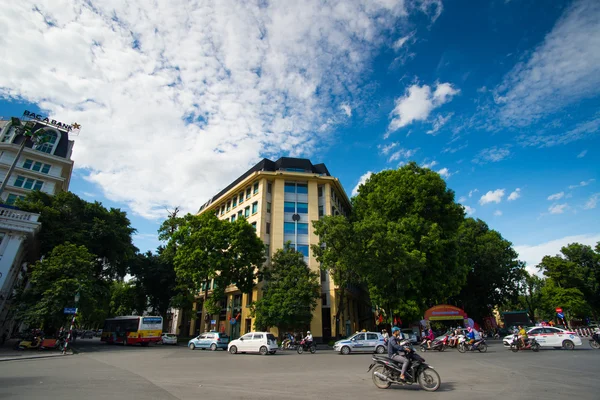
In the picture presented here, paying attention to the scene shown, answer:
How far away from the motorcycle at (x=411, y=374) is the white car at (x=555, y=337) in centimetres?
1643

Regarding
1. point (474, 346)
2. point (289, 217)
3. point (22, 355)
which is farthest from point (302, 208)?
point (22, 355)

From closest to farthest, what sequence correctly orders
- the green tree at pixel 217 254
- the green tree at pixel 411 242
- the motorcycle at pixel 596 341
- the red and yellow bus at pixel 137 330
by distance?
the motorcycle at pixel 596 341 → the green tree at pixel 411 242 → the red and yellow bus at pixel 137 330 → the green tree at pixel 217 254

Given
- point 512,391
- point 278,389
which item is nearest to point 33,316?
point 278,389

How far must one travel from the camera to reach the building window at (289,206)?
39.9 meters

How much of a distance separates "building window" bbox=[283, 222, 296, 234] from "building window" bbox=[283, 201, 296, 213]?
174 cm

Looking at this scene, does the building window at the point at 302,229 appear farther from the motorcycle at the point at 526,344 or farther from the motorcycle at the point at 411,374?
the motorcycle at the point at 411,374

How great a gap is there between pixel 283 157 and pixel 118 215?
21.5 metres

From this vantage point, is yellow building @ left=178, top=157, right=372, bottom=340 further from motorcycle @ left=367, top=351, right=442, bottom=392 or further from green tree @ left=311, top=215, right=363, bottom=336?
motorcycle @ left=367, top=351, right=442, bottom=392

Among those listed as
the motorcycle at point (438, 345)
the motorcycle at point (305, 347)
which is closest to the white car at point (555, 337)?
the motorcycle at point (438, 345)

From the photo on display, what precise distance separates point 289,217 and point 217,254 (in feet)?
35.8

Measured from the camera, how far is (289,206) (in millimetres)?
40156

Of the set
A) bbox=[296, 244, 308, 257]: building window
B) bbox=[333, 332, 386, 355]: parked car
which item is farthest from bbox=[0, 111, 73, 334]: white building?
bbox=[333, 332, 386, 355]: parked car

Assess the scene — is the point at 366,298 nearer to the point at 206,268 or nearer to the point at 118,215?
the point at 206,268

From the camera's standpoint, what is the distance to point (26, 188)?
4419cm
